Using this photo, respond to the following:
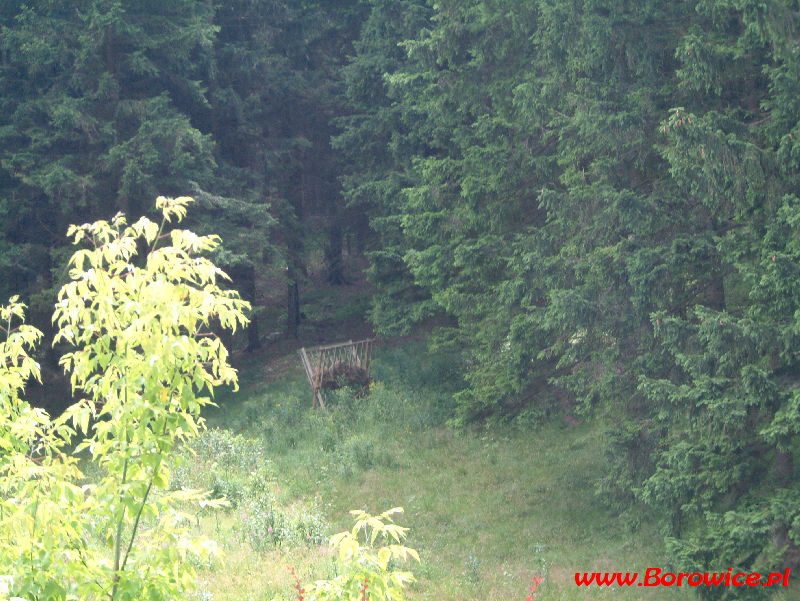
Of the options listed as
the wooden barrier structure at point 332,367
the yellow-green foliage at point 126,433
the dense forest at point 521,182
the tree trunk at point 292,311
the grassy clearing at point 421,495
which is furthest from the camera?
the tree trunk at point 292,311

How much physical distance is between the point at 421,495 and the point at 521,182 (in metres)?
5.66

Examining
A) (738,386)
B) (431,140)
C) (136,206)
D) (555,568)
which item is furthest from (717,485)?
(136,206)

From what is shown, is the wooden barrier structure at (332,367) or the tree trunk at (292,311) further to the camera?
the tree trunk at (292,311)

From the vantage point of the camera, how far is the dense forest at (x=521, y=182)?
789cm

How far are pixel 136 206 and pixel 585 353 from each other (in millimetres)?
12379

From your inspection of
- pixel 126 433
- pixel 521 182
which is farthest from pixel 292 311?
pixel 126 433

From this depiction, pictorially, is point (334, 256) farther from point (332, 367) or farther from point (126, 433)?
point (126, 433)

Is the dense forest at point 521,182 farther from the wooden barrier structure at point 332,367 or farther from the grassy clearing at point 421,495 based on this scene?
the wooden barrier structure at point 332,367

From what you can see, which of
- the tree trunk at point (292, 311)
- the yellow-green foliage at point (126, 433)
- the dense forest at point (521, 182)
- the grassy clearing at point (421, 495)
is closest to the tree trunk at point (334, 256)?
the dense forest at point (521, 182)

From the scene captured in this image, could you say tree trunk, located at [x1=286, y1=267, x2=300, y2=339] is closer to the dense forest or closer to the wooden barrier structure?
the dense forest

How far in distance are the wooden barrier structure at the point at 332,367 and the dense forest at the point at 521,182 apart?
152 centimetres

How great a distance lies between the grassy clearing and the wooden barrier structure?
0.51 m

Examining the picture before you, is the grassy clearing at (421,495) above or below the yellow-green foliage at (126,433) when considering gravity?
below

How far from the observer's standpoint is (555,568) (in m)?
9.74
